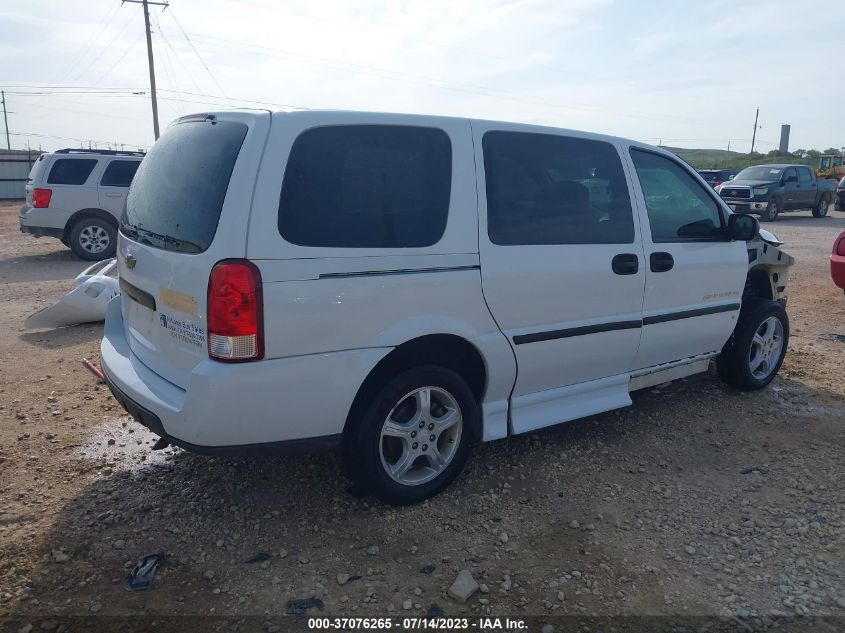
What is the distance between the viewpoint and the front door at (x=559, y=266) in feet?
11.5

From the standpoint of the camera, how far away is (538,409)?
385cm

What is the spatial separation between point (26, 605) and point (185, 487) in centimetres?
101

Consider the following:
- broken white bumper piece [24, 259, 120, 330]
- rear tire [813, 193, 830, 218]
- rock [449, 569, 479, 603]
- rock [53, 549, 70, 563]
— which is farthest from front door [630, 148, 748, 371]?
rear tire [813, 193, 830, 218]

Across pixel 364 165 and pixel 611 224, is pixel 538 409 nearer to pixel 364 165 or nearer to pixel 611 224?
pixel 611 224

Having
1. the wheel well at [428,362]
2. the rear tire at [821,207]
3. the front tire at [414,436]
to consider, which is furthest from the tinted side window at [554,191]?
the rear tire at [821,207]

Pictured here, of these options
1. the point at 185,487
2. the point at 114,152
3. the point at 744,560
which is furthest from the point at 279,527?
the point at 114,152

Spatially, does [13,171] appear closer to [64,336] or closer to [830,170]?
[64,336]

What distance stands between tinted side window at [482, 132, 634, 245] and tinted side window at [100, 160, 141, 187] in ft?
34.2

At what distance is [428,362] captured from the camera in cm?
346

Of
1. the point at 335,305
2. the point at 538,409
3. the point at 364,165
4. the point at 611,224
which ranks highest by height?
the point at 364,165

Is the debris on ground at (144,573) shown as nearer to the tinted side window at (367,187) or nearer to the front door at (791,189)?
the tinted side window at (367,187)

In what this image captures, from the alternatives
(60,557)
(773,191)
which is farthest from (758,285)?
(773,191)

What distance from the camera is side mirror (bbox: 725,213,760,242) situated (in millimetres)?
4535

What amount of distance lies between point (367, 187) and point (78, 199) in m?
10.6
